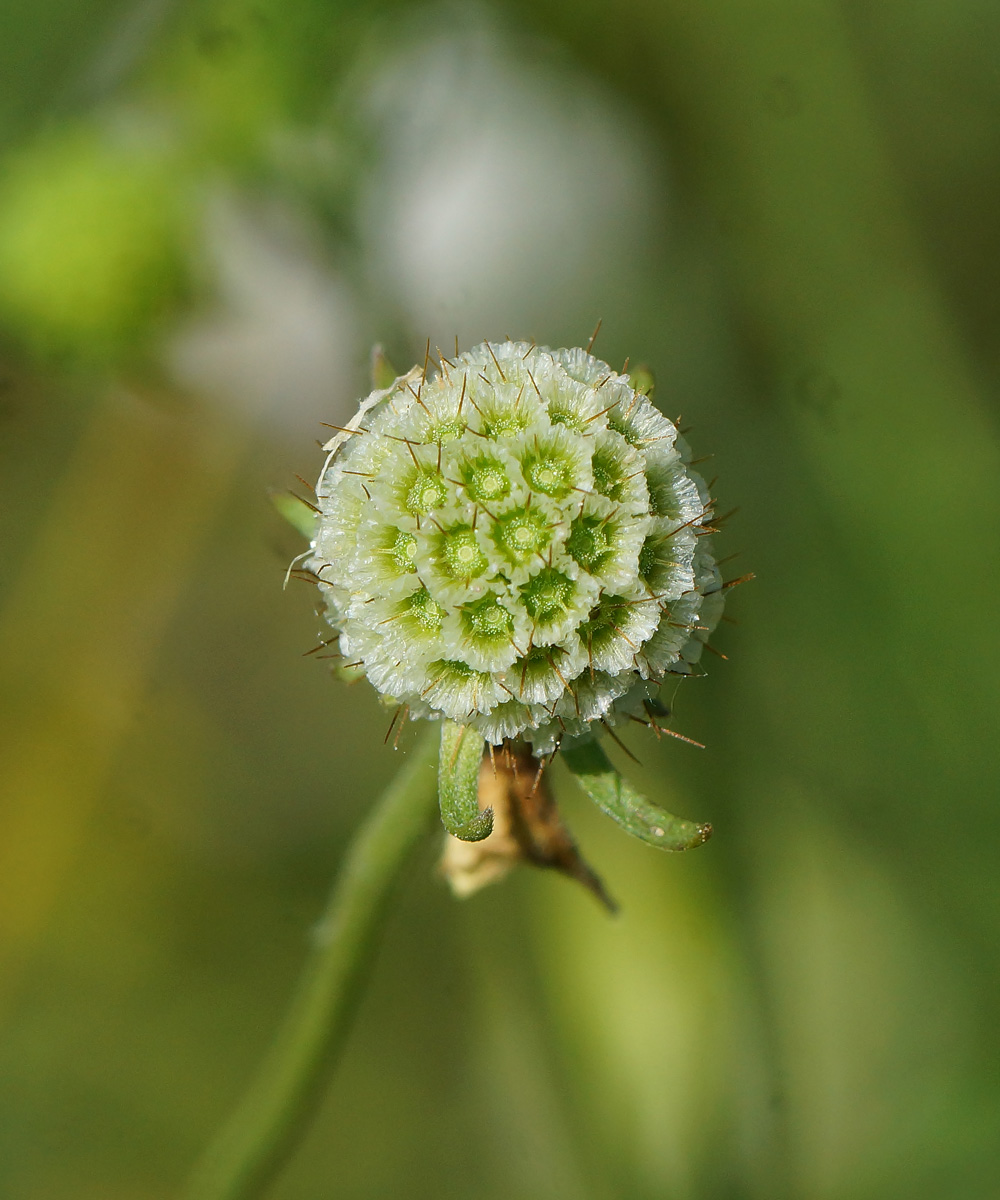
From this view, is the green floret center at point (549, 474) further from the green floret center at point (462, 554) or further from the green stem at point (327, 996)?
the green stem at point (327, 996)

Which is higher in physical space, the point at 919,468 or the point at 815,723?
the point at 919,468

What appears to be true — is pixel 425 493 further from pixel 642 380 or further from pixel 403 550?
pixel 642 380

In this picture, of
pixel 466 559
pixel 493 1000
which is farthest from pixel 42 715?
pixel 466 559

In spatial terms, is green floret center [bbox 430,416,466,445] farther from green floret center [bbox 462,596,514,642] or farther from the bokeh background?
the bokeh background

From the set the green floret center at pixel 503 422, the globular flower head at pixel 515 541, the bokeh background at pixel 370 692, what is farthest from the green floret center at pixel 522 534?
the bokeh background at pixel 370 692

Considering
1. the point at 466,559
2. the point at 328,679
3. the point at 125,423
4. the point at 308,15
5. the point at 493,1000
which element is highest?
the point at 308,15

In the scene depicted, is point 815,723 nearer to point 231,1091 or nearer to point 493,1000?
point 493,1000
